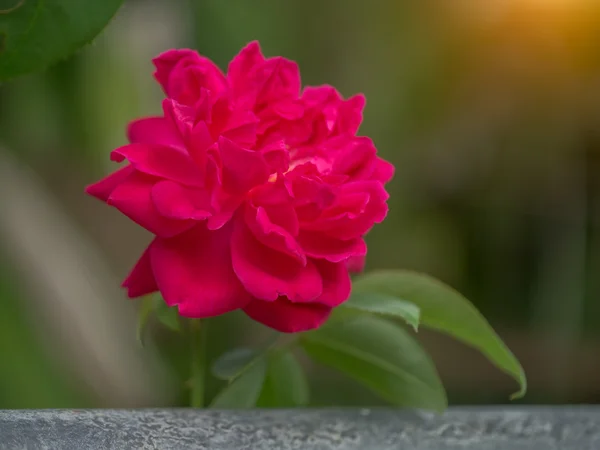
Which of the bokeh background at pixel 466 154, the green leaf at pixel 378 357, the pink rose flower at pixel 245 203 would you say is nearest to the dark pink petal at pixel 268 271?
the pink rose flower at pixel 245 203

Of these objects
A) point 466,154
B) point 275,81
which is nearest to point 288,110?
A: point 275,81

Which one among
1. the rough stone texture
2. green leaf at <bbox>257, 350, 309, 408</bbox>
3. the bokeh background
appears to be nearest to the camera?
the rough stone texture

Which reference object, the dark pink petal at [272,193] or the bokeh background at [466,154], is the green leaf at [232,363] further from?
the bokeh background at [466,154]

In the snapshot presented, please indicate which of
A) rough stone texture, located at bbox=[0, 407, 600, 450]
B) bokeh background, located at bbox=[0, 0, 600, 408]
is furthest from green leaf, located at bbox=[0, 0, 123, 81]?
bokeh background, located at bbox=[0, 0, 600, 408]

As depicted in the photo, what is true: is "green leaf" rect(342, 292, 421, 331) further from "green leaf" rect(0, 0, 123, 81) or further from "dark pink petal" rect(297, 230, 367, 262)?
"green leaf" rect(0, 0, 123, 81)

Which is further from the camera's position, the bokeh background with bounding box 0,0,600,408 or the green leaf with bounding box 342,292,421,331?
the bokeh background with bounding box 0,0,600,408

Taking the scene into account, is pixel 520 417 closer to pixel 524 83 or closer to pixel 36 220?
pixel 36 220

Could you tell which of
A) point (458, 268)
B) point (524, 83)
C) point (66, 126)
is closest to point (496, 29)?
point (524, 83)
